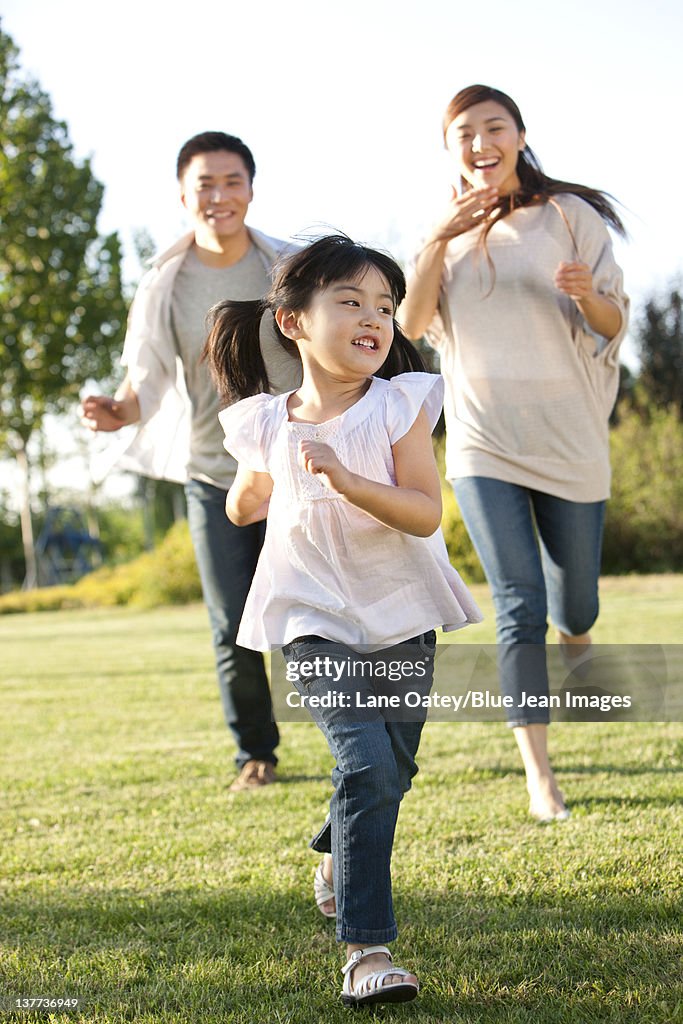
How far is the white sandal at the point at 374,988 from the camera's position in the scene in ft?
7.40

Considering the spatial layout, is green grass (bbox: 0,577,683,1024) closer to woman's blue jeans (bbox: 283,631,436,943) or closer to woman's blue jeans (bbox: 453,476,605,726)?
woman's blue jeans (bbox: 283,631,436,943)

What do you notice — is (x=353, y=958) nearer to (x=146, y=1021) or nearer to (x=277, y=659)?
(x=146, y=1021)

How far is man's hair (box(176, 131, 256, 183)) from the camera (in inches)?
174

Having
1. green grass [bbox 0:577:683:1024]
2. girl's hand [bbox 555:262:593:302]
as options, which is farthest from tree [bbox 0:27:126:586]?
girl's hand [bbox 555:262:593:302]

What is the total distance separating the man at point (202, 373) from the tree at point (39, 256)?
788 inches

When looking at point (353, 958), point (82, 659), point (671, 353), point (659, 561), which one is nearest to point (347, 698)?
point (353, 958)

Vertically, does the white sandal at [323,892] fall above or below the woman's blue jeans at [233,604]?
below

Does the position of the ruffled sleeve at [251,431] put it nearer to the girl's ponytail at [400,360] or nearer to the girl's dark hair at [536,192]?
the girl's ponytail at [400,360]

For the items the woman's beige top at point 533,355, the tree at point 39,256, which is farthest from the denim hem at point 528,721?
the tree at point 39,256

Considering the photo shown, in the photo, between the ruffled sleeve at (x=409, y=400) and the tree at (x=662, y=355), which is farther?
the tree at (x=662, y=355)

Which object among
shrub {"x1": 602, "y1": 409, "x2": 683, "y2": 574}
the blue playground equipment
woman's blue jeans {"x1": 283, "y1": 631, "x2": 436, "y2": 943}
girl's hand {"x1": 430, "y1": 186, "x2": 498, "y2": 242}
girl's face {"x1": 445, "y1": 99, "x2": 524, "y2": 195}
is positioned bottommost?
the blue playground equipment

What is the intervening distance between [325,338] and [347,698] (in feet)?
2.69

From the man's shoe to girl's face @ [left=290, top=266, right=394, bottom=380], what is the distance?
241 cm

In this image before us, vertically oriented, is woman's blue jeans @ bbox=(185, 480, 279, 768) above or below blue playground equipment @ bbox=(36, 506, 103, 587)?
above
